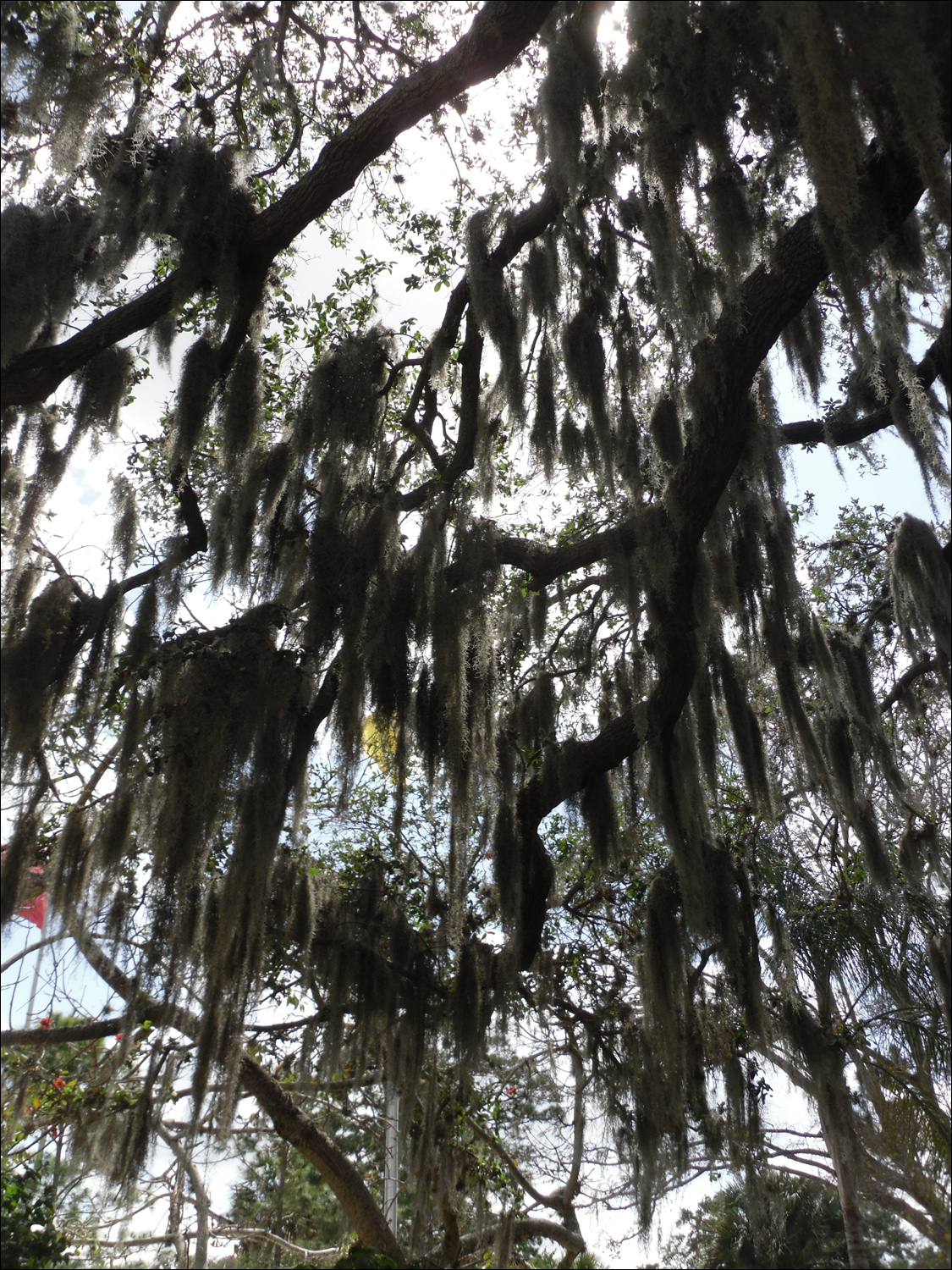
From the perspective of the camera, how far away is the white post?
562cm

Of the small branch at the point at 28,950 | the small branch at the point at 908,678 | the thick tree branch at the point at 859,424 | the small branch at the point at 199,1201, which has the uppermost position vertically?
the thick tree branch at the point at 859,424

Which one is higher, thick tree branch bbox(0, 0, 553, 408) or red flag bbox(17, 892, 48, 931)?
thick tree branch bbox(0, 0, 553, 408)

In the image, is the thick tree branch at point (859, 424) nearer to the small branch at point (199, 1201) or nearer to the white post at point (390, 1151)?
the white post at point (390, 1151)

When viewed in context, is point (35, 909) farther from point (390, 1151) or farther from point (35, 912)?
point (390, 1151)

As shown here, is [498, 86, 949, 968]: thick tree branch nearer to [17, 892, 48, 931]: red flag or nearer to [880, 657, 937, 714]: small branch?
[880, 657, 937, 714]: small branch

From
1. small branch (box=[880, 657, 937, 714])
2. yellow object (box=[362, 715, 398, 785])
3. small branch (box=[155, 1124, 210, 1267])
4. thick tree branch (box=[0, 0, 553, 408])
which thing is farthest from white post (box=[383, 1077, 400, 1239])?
thick tree branch (box=[0, 0, 553, 408])

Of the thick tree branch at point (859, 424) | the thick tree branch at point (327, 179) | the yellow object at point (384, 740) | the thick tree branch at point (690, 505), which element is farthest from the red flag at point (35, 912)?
the thick tree branch at point (859, 424)

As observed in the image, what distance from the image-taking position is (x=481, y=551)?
450 cm

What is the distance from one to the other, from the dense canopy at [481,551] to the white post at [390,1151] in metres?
0.44

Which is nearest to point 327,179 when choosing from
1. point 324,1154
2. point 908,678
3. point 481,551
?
point 481,551

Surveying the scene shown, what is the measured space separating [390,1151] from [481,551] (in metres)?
3.96

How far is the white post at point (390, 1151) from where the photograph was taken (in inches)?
221

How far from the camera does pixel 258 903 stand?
364 centimetres

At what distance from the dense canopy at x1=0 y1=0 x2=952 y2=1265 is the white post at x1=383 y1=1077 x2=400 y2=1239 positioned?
0.44m
